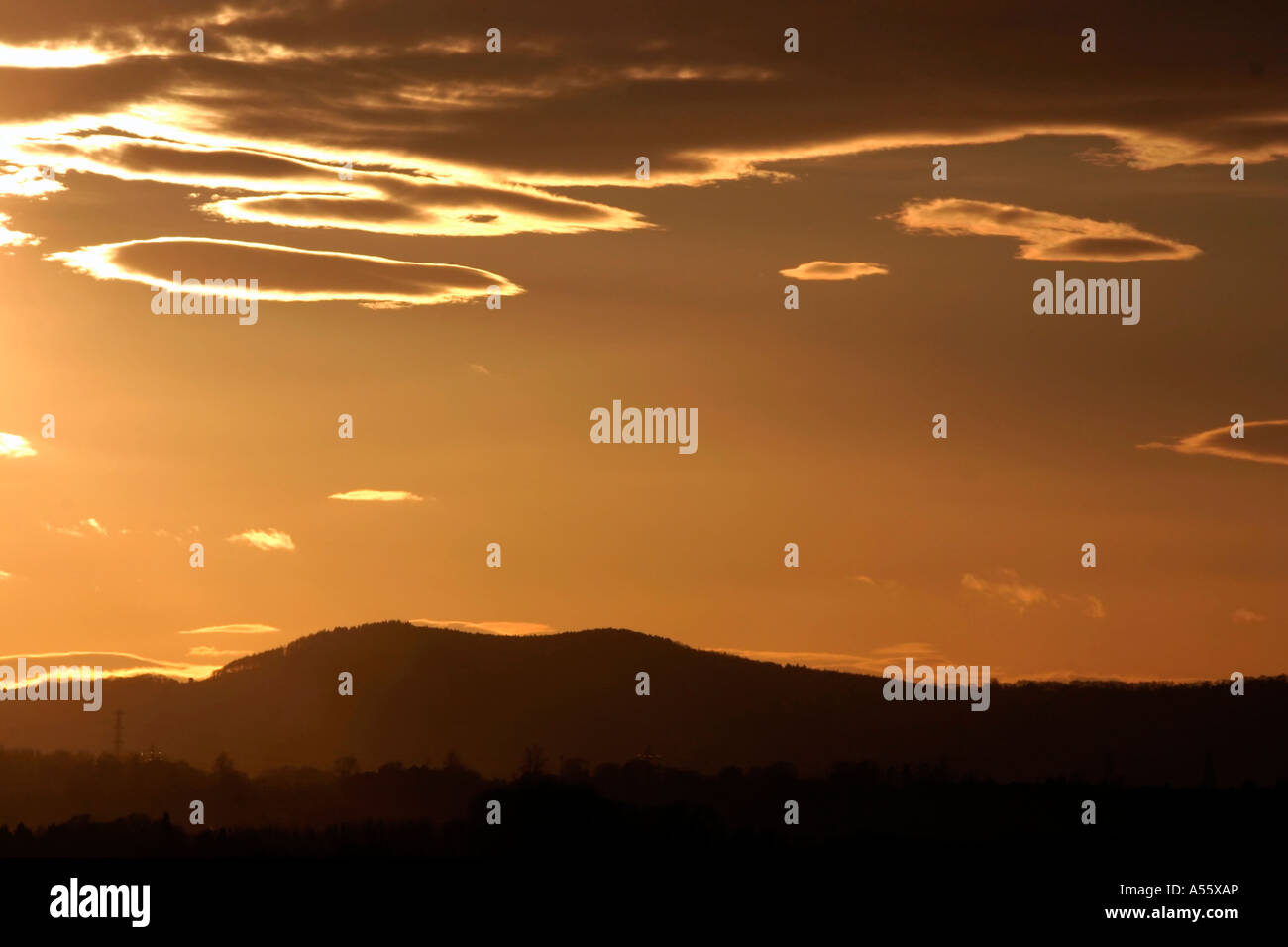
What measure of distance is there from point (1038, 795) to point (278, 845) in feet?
273
